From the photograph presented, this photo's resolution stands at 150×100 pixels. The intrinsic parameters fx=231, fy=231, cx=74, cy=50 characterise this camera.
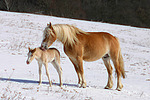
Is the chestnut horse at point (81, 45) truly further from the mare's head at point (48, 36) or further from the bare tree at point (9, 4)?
the bare tree at point (9, 4)

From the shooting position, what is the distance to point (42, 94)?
19.8ft

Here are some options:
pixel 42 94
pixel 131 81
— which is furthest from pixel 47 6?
pixel 42 94

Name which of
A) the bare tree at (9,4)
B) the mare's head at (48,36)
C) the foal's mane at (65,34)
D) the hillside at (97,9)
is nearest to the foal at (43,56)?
the mare's head at (48,36)

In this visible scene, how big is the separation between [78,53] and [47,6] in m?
44.9

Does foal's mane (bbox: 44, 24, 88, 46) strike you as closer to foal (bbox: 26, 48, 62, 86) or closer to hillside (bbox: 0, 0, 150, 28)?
foal (bbox: 26, 48, 62, 86)

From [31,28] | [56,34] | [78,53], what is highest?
[31,28]

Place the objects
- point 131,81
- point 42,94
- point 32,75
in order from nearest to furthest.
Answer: point 42,94
point 32,75
point 131,81

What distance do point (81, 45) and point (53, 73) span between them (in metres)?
3.24

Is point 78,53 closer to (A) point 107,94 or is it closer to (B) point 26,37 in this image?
(A) point 107,94

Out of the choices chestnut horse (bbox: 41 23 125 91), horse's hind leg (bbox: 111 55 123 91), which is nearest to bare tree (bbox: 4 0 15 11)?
chestnut horse (bbox: 41 23 125 91)

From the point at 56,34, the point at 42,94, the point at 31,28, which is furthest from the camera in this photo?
the point at 31,28

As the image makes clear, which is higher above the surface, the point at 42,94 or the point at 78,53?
the point at 78,53

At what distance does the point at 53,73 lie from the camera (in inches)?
413

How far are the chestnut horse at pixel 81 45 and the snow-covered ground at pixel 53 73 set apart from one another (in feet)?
2.89
